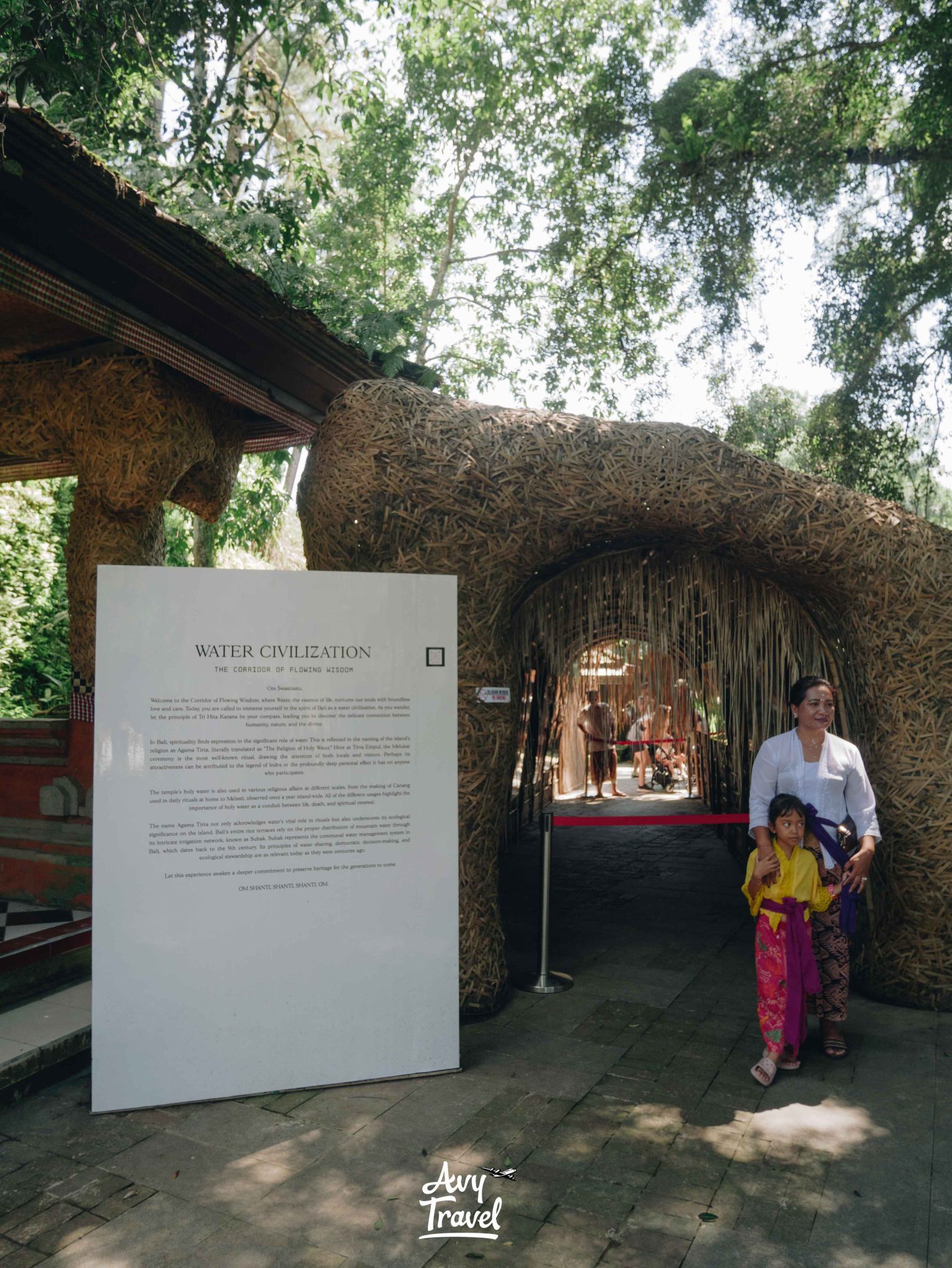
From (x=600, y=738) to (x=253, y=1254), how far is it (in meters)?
9.82

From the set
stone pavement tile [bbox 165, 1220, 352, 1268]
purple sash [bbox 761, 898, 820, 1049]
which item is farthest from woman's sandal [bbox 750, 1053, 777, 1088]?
stone pavement tile [bbox 165, 1220, 352, 1268]

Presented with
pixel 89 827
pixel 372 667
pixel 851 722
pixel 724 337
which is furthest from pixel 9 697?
pixel 724 337

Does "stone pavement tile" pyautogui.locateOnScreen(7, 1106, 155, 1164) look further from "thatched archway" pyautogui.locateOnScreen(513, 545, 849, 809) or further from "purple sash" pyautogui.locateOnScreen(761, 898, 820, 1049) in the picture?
"thatched archway" pyautogui.locateOnScreen(513, 545, 849, 809)

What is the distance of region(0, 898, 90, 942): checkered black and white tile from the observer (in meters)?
5.40

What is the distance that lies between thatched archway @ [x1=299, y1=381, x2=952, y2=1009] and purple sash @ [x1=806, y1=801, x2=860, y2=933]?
0.72 metres

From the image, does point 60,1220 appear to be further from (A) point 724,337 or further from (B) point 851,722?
(A) point 724,337

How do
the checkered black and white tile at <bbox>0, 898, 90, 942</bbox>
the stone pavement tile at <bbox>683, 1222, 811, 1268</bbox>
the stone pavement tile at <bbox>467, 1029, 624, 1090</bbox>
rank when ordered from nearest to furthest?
the stone pavement tile at <bbox>683, 1222, 811, 1268</bbox> < the stone pavement tile at <bbox>467, 1029, 624, 1090</bbox> < the checkered black and white tile at <bbox>0, 898, 90, 942</bbox>

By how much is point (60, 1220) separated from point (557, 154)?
15.5m

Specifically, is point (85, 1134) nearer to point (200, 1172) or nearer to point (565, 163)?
point (200, 1172)

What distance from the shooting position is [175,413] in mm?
5750

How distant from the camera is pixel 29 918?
5.76 m

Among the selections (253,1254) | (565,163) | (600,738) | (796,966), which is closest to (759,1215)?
(796,966)

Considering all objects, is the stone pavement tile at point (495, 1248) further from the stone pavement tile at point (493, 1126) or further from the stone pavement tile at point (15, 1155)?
the stone pavement tile at point (15, 1155)

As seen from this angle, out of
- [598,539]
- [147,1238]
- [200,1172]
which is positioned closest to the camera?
[147,1238]
